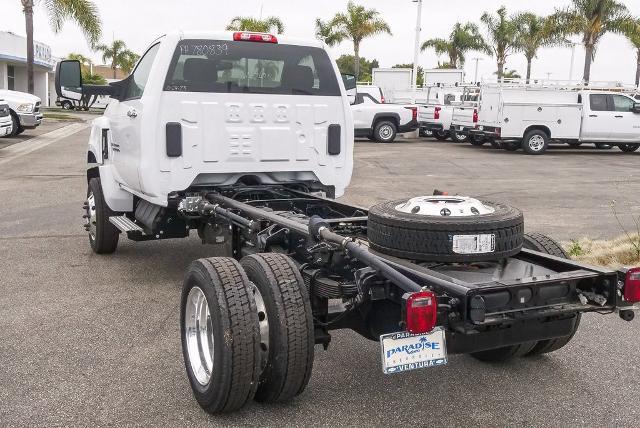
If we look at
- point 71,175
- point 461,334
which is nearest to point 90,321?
point 461,334

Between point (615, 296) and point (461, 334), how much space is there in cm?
80

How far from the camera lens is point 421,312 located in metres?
3.01

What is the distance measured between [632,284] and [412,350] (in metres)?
1.15

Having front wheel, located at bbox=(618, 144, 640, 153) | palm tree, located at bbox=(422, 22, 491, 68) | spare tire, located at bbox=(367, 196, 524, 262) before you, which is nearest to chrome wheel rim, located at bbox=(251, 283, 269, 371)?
spare tire, located at bbox=(367, 196, 524, 262)

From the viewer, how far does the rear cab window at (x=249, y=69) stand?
226 inches

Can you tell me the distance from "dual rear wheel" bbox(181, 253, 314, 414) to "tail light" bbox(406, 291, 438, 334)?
66 cm

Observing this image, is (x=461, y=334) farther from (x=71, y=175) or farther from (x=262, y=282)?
(x=71, y=175)

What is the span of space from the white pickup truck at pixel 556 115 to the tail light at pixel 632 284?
1802 cm

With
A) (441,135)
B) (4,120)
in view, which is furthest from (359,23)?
(4,120)

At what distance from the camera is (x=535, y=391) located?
4.02m

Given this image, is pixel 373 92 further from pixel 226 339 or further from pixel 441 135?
pixel 226 339

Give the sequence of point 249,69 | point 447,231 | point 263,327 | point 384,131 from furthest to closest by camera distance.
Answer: point 384,131 < point 249,69 < point 263,327 < point 447,231

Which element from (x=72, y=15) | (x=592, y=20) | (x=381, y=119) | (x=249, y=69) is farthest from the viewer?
(x=592, y=20)

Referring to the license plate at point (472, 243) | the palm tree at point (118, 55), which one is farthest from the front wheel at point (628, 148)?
the palm tree at point (118, 55)
